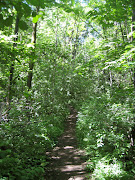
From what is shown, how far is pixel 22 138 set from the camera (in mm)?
4199

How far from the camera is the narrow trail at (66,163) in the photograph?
15.1ft

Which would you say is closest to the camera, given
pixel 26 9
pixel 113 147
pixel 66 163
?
pixel 26 9

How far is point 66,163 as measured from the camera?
557 centimetres

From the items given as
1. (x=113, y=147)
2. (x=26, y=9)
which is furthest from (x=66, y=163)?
(x=26, y=9)

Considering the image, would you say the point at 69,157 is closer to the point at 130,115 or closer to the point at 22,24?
the point at 130,115

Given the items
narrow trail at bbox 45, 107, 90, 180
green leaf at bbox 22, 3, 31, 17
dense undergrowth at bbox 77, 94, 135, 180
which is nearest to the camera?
green leaf at bbox 22, 3, 31, 17

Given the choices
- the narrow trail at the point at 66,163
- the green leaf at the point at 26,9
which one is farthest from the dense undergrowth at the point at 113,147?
the green leaf at the point at 26,9

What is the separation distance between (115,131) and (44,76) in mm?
6961

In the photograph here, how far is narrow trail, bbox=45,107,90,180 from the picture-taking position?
15.1 feet

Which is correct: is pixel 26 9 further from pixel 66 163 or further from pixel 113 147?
pixel 66 163

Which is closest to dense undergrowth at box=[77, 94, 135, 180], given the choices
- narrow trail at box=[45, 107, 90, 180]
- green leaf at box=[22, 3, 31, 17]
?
narrow trail at box=[45, 107, 90, 180]

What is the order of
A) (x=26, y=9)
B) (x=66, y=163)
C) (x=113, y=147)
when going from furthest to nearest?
(x=66, y=163)
(x=113, y=147)
(x=26, y=9)

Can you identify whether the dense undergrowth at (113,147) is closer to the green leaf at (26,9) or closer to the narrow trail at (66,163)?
the narrow trail at (66,163)

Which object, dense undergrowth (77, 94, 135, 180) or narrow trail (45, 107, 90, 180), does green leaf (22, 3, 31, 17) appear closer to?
dense undergrowth (77, 94, 135, 180)
